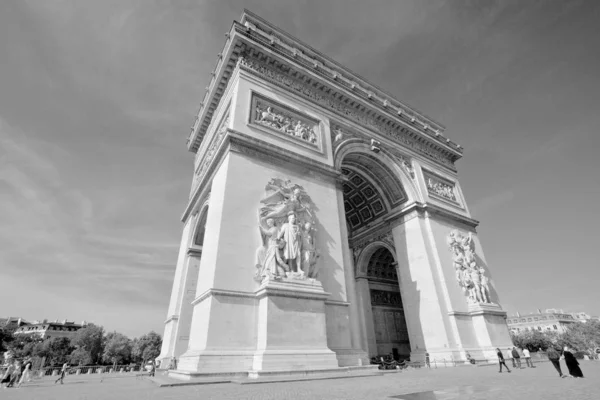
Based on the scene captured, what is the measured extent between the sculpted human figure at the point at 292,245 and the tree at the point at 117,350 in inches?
2282

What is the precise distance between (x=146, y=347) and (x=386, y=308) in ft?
184

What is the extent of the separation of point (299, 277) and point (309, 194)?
372 centimetres

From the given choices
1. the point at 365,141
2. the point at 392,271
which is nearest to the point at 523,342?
the point at 392,271

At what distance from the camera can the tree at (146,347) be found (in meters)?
54.4

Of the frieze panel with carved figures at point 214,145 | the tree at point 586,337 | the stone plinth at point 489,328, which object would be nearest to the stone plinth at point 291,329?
the frieze panel with carved figures at point 214,145

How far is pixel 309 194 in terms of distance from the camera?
12023 millimetres

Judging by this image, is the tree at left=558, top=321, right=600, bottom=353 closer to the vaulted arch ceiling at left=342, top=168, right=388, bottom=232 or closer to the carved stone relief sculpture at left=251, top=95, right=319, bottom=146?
the vaulted arch ceiling at left=342, top=168, right=388, bottom=232

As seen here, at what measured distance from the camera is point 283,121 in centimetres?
1334

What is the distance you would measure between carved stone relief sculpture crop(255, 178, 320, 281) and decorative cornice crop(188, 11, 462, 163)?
256 inches

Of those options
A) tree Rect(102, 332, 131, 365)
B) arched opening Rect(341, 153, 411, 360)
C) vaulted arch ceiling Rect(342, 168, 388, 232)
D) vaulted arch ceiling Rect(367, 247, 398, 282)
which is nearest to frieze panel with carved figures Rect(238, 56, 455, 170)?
arched opening Rect(341, 153, 411, 360)

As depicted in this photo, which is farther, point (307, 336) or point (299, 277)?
point (299, 277)

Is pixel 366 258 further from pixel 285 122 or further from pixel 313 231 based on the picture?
pixel 285 122

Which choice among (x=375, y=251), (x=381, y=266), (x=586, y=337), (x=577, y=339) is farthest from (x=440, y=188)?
(x=577, y=339)

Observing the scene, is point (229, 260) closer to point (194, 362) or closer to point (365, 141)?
point (194, 362)
